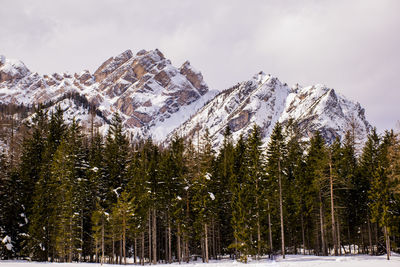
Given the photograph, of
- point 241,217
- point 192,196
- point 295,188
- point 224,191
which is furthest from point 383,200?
point 192,196

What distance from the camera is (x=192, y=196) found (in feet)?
152

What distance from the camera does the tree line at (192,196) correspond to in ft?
137

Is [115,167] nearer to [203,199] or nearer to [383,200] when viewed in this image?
[203,199]

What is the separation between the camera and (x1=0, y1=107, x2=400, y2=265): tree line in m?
41.7

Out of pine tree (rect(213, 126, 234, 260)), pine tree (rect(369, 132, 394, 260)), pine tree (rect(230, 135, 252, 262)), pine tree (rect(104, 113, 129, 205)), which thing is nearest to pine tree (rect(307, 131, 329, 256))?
pine tree (rect(369, 132, 394, 260))

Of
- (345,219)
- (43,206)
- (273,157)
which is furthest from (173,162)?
(345,219)

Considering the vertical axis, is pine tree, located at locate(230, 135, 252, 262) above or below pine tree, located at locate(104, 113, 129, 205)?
below

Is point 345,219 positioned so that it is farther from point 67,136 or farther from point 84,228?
point 67,136

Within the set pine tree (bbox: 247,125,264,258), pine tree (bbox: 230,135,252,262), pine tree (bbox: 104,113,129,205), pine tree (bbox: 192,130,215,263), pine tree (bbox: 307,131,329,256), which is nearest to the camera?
pine tree (bbox: 230,135,252,262)

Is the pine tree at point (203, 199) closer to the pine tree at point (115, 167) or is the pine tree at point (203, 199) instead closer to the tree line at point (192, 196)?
the tree line at point (192, 196)

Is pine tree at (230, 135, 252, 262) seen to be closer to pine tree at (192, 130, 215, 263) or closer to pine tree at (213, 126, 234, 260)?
pine tree at (192, 130, 215, 263)

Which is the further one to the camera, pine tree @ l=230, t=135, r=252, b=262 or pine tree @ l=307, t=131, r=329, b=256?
pine tree @ l=307, t=131, r=329, b=256

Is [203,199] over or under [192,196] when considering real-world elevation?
under

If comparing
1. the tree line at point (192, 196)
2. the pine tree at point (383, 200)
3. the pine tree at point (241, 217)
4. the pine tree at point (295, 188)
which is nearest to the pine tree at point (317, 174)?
the tree line at point (192, 196)
